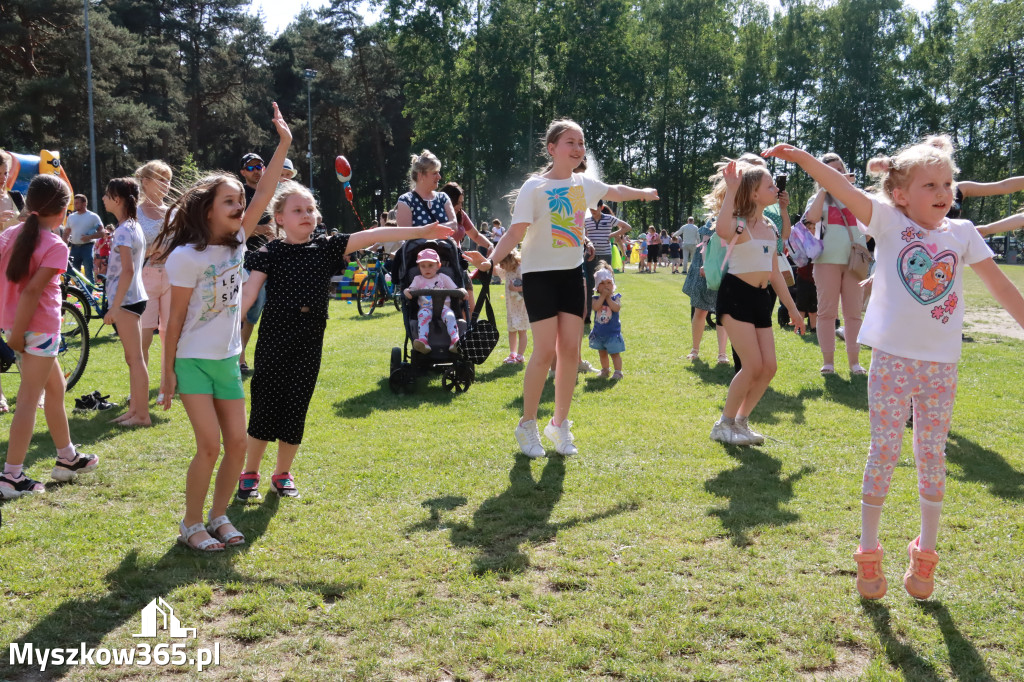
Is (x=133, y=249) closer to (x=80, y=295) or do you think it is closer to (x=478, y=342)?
(x=478, y=342)

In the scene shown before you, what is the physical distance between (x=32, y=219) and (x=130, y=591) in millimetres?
2486

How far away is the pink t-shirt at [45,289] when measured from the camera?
4.94 m

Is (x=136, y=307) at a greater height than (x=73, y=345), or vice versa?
(x=136, y=307)

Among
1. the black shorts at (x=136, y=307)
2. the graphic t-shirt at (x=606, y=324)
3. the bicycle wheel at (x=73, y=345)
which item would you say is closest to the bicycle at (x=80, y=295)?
the bicycle wheel at (x=73, y=345)

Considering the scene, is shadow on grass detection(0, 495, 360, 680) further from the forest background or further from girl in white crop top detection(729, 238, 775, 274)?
the forest background

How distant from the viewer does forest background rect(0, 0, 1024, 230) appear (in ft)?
166

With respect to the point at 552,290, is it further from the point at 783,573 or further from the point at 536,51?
the point at 536,51

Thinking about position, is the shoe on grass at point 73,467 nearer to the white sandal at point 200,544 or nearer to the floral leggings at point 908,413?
the white sandal at point 200,544

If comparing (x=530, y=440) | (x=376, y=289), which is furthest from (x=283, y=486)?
(x=376, y=289)

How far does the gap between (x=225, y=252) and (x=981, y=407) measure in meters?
6.70

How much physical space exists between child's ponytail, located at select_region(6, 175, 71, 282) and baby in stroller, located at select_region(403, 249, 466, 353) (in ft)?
12.9

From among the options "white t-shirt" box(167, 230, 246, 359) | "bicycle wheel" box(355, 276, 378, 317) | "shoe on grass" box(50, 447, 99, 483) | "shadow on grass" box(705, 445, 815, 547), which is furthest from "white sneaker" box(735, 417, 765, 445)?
"bicycle wheel" box(355, 276, 378, 317)

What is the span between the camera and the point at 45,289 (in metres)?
5.05

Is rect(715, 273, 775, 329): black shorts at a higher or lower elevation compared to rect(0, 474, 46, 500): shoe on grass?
higher
